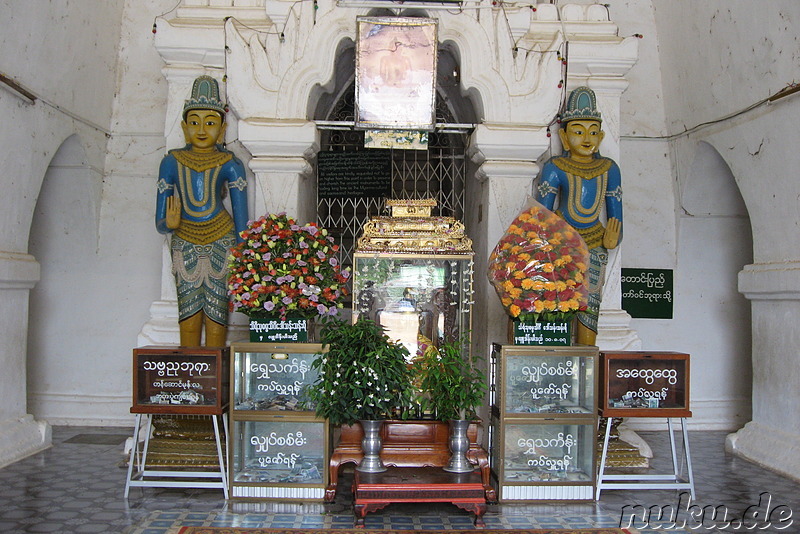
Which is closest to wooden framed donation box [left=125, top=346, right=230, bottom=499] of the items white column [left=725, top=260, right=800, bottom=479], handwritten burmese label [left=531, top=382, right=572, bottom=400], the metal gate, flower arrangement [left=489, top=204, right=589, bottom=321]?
flower arrangement [left=489, top=204, right=589, bottom=321]

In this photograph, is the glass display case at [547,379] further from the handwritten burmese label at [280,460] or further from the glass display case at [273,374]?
the handwritten burmese label at [280,460]

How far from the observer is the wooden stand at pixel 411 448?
489cm

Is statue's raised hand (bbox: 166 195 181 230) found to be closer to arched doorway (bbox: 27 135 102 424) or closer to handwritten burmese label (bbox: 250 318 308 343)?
handwritten burmese label (bbox: 250 318 308 343)

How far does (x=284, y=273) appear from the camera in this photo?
5016mm

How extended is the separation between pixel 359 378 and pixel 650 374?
1.97 m

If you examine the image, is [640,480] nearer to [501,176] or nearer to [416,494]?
[416,494]

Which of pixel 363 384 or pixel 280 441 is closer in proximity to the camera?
pixel 363 384

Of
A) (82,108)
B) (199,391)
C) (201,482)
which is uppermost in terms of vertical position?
(82,108)

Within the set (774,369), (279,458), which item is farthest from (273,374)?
(774,369)

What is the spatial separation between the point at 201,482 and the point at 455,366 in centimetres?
183

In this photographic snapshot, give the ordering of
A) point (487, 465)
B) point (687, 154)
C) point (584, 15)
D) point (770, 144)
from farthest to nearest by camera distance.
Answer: point (687, 154) → point (584, 15) → point (770, 144) → point (487, 465)

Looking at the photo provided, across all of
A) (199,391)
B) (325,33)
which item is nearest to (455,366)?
(199,391)

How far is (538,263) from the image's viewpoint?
4.94 m

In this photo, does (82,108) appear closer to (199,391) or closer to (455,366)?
(199,391)
